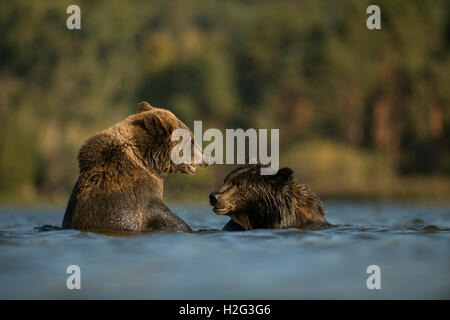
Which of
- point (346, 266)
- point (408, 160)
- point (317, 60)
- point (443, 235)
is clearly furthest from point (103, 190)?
point (317, 60)

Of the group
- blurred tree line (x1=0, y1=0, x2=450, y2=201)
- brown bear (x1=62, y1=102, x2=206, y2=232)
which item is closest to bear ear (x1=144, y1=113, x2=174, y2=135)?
brown bear (x1=62, y1=102, x2=206, y2=232)

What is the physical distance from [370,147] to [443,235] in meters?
51.8

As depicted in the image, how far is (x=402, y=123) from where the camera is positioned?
5916 centimetres

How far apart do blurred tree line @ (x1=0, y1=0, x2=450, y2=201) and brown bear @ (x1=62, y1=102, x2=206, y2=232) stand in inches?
1585

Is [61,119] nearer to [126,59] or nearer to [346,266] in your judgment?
[126,59]

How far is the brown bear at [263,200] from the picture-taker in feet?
35.6

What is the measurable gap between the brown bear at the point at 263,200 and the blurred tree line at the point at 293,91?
39015 millimetres

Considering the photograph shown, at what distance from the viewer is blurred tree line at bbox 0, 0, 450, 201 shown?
5541 cm

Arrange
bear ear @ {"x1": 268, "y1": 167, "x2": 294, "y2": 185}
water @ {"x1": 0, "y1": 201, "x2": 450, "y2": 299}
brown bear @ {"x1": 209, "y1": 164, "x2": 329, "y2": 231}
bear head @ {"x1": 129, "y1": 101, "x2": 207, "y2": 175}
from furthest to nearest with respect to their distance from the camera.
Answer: bear ear @ {"x1": 268, "y1": 167, "x2": 294, "y2": 185}
brown bear @ {"x1": 209, "y1": 164, "x2": 329, "y2": 231}
bear head @ {"x1": 129, "y1": 101, "x2": 207, "y2": 175}
water @ {"x1": 0, "y1": 201, "x2": 450, "y2": 299}
